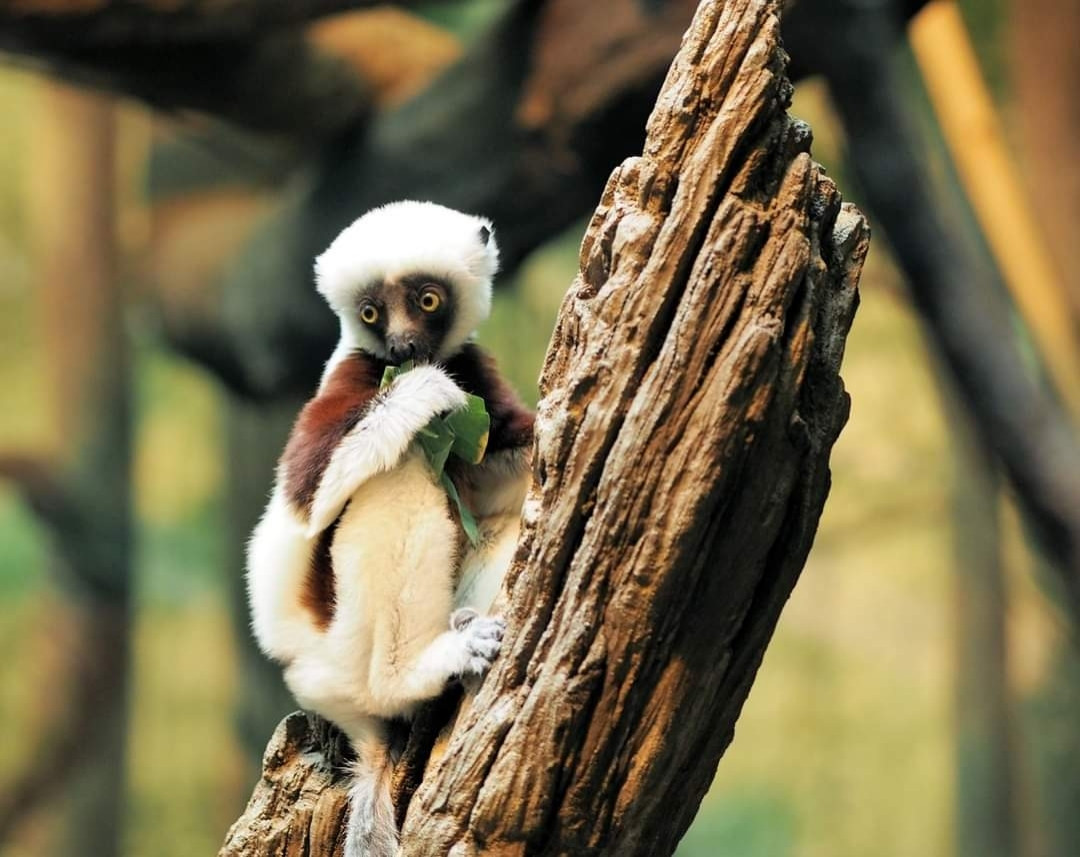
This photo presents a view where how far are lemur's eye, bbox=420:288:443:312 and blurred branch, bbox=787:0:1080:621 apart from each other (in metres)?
3.71

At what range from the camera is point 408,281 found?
3199 mm

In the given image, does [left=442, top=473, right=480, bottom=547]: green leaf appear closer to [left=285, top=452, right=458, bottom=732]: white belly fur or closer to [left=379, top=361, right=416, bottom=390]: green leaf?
[left=285, top=452, right=458, bottom=732]: white belly fur

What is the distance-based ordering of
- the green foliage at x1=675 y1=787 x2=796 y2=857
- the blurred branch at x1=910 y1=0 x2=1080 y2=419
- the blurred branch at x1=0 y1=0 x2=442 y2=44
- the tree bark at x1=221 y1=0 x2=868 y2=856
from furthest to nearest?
the green foliage at x1=675 y1=787 x2=796 y2=857 < the blurred branch at x1=910 y1=0 x2=1080 y2=419 < the blurred branch at x1=0 y1=0 x2=442 y2=44 < the tree bark at x1=221 y1=0 x2=868 y2=856

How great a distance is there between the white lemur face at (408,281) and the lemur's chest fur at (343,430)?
0.26 ft

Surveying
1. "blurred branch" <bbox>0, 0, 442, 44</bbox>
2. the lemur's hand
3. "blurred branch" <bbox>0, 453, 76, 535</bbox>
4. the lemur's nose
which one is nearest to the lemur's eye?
the lemur's nose

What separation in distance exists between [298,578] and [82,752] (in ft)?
20.5

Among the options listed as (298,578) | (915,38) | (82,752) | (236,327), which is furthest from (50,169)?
(298,578)

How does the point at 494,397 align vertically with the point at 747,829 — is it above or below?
above

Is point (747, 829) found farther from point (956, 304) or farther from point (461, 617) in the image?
point (461, 617)

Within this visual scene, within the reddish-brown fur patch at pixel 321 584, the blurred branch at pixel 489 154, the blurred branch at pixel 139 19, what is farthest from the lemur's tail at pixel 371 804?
the blurred branch at pixel 139 19

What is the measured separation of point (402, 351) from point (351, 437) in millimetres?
333

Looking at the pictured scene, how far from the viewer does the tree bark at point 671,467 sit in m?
2.31

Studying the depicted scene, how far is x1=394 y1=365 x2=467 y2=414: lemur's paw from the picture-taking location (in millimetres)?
2902

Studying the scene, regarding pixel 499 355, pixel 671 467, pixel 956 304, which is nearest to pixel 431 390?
pixel 671 467
